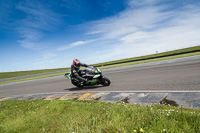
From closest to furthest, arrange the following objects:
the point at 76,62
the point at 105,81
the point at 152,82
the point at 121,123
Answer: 1. the point at 121,123
2. the point at 152,82
3. the point at 76,62
4. the point at 105,81

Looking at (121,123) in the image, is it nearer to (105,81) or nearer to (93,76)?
(93,76)

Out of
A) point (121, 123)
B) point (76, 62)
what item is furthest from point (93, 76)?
point (121, 123)

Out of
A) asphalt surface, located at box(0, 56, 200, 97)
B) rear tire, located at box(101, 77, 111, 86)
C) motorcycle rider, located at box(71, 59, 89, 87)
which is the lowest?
asphalt surface, located at box(0, 56, 200, 97)

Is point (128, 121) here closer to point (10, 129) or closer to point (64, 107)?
point (64, 107)

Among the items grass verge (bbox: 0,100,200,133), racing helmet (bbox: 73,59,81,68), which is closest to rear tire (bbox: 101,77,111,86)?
racing helmet (bbox: 73,59,81,68)

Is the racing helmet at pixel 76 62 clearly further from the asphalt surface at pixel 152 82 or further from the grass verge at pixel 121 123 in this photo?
the grass verge at pixel 121 123

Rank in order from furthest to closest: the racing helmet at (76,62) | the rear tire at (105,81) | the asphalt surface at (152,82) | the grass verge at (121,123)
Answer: the rear tire at (105,81)
the racing helmet at (76,62)
the asphalt surface at (152,82)
the grass verge at (121,123)

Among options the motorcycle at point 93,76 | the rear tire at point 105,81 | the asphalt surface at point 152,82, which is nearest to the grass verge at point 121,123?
the asphalt surface at point 152,82

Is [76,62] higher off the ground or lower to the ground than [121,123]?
higher

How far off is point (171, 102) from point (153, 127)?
185 centimetres

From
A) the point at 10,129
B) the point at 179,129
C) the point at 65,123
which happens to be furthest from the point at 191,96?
the point at 10,129

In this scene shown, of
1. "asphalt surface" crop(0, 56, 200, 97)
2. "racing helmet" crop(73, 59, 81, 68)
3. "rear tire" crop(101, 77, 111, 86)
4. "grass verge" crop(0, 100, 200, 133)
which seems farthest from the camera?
"rear tire" crop(101, 77, 111, 86)

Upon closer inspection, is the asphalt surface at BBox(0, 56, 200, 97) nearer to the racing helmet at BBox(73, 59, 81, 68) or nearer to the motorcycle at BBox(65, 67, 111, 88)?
the motorcycle at BBox(65, 67, 111, 88)

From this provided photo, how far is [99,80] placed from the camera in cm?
835
